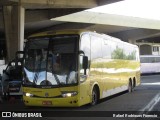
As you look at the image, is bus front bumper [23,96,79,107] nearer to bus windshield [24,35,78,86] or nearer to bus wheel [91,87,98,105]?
bus windshield [24,35,78,86]

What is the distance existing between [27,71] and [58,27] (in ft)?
129

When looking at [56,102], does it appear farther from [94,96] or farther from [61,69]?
[94,96]

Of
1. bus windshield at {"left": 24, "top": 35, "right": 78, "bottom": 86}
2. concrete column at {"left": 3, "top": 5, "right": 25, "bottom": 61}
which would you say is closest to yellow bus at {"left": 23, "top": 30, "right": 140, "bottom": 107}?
bus windshield at {"left": 24, "top": 35, "right": 78, "bottom": 86}

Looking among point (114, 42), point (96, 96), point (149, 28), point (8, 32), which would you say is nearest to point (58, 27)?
point (149, 28)

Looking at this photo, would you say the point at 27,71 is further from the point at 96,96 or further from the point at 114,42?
the point at 114,42

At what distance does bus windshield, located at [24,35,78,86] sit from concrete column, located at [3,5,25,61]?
17.2 meters

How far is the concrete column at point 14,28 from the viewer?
3191 cm

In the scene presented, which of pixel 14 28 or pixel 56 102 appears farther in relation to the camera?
pixel 14 28

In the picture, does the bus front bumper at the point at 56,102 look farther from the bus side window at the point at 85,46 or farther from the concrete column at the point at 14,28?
the concrete column at the point at 14,28

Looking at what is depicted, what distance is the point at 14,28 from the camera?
107 ft

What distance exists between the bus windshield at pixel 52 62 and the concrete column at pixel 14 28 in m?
17.2

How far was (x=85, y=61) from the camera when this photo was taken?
14.5 m

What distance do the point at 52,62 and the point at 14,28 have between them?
18836 millimetres

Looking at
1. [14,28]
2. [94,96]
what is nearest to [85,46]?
[94,96]
